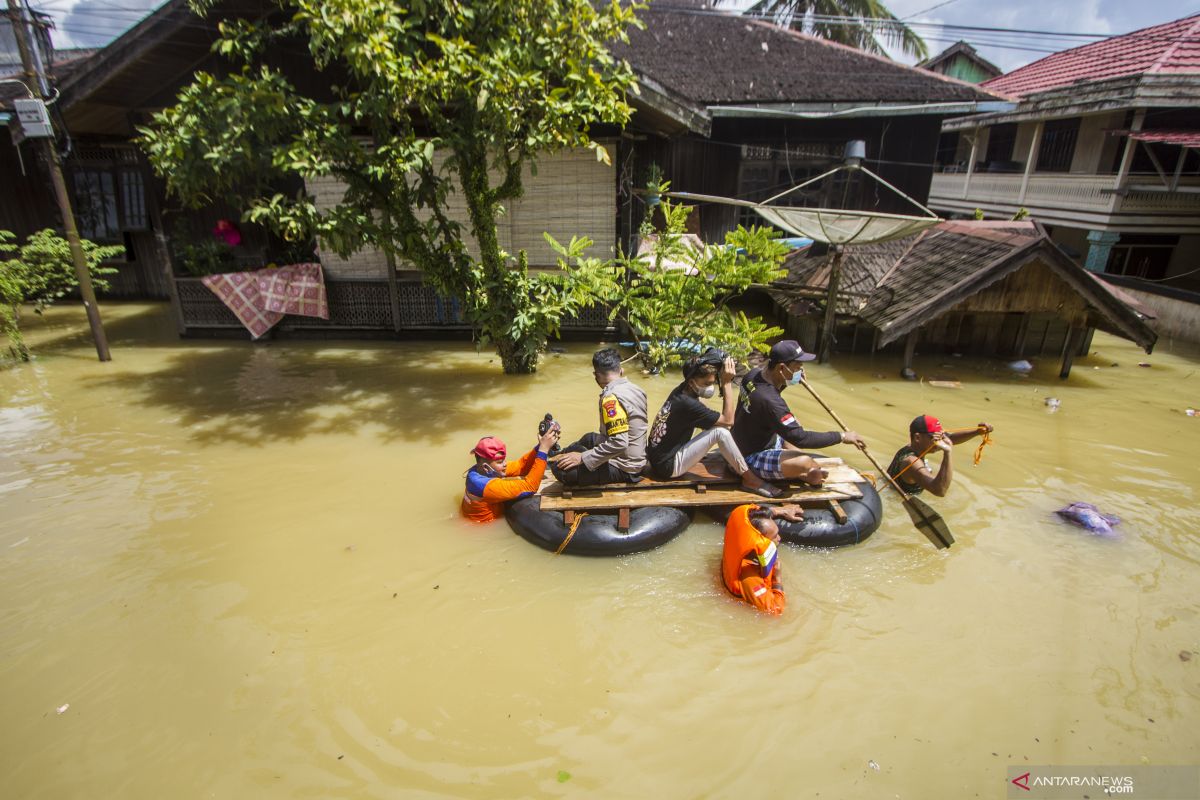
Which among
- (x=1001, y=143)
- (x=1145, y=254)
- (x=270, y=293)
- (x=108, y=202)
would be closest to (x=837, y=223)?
(x=270, y=293)

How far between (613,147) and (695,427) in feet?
20.3

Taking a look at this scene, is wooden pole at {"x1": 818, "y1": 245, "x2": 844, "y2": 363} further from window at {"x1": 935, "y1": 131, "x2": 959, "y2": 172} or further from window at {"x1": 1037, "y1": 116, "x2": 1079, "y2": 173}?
window at {"x1": 935, "y1": 131, "x2": 959, "y2": 172}

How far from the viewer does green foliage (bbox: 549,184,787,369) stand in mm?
7871

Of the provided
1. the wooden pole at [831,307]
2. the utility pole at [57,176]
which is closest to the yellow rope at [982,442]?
the wooden pole at [831,307]

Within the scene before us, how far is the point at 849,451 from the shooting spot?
6926 millimetres

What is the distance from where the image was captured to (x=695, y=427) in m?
5.15

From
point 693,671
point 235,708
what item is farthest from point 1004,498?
point 235,708

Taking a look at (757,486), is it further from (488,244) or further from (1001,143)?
(1001,143)

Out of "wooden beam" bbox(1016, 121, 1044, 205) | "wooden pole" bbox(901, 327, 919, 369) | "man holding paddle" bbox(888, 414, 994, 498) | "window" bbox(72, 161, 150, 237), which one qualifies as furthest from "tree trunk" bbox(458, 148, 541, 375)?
"wooden beam" bbox(1016, 121, 1044, 205)

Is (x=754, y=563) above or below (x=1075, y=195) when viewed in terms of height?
below

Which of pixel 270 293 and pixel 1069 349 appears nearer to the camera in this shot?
pixel 1069 349

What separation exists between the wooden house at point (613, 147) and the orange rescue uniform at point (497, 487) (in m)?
5.53
